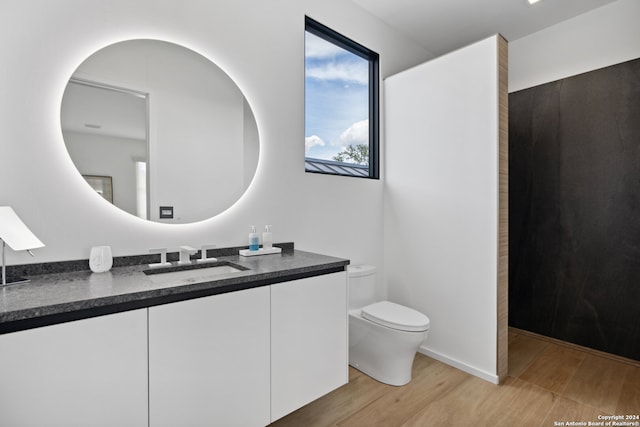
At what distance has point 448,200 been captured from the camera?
2.35 meters

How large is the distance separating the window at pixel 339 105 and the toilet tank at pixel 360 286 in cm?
79

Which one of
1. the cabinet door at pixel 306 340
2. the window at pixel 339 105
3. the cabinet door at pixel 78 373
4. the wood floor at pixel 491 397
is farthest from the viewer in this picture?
the window at pixel 339 105

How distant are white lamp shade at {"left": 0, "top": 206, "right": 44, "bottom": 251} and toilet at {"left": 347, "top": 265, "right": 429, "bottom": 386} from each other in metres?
1.50

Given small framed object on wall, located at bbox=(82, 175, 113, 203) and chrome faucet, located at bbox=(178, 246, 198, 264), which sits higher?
A: small framed object on wall, located at bbox=(82, 175, 113, 203)

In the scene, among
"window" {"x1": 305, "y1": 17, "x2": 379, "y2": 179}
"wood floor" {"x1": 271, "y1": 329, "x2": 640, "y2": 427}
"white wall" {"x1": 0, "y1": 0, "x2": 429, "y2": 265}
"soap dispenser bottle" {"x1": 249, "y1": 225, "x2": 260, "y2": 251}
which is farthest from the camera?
"window" {"x1": 305, "y1": 17, "x2": 379, "y2": 179}

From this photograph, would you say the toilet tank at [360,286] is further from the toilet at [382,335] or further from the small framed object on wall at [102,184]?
the small framed object on wall at [102,184]

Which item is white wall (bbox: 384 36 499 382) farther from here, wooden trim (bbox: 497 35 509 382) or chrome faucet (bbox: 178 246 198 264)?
chrome faucet (bbox: 178 246 198 264)

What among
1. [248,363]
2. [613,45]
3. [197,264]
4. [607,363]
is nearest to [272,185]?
[197,264]

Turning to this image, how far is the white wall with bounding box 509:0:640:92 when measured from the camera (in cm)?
243

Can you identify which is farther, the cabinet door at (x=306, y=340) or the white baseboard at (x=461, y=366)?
the white baseboard at (x=461, y=366)

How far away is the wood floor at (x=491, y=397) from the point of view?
171 cm

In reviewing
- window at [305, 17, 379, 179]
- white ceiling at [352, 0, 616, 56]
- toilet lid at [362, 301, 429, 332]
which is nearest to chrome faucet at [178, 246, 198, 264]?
window at [305, 17, 379, 179]

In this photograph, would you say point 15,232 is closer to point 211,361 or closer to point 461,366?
point 211,361

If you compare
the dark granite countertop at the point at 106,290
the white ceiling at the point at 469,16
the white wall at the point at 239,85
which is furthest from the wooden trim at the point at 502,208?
the dark granite countertop at the point at 106,290
